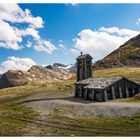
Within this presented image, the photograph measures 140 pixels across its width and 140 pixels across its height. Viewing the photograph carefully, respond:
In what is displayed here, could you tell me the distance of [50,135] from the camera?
107 ft

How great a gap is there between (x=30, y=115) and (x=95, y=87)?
2132cm

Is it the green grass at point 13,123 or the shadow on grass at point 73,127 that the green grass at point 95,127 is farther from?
the green grass at point 13,123

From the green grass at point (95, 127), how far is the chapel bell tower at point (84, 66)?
3748 cm

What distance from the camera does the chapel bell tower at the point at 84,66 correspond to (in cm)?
7944

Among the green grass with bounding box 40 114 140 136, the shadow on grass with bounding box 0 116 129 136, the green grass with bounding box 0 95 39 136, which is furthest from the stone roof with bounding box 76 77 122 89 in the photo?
the shadow on grass with bounding box 0 116 129 136

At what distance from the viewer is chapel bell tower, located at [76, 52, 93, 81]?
79.4 meters

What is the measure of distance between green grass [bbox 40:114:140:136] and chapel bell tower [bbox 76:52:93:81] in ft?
123

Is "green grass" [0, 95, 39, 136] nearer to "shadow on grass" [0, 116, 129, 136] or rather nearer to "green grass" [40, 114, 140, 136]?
"shadow on grass" [0, 116, 129, 136]

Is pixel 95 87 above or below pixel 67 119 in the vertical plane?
above

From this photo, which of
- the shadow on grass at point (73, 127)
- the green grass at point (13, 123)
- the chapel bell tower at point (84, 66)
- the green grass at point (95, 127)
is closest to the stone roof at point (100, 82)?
the chapel bell tower at point (84, 66)

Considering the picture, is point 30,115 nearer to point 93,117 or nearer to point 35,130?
point 93,117

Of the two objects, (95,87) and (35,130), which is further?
(95,87)

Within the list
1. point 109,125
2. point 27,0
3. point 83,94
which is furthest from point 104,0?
point 83,94

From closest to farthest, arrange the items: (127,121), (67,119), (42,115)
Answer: (127,121)
(67,119)
(42,115)
